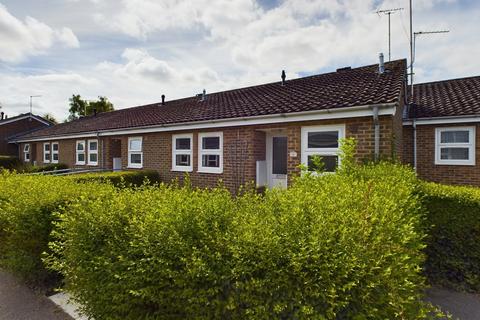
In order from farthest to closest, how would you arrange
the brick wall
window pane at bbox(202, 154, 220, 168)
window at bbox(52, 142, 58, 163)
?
window at bbox(52, 142, 58, 163)
window pane at bbox(202, 154, 220, 168)
the brick wall

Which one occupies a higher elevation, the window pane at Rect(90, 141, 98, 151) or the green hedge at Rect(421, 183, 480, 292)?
the window pane at Rect(90, 141, 98, 151)

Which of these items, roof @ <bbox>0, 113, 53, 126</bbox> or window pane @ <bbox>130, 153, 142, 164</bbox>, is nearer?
window pane @ <bbox>130, 153, 142, 164</bbox>

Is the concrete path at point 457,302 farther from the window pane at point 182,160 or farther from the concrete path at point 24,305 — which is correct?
the window pane at point 182,160

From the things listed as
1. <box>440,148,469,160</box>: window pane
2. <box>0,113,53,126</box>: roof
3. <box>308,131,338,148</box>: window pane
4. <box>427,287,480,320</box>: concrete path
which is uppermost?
<box>0,113,53,126</box>: roof

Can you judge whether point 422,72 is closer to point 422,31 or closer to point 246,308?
point 422,31

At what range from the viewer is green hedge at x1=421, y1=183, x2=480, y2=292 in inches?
171

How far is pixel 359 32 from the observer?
33.3ft

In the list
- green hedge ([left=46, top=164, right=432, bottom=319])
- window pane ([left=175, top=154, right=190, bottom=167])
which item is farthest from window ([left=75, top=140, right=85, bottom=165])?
green hedge ([left=46, top=164, right=432, bottom=319])

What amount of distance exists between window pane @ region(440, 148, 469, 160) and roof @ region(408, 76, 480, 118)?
1159 millimetres

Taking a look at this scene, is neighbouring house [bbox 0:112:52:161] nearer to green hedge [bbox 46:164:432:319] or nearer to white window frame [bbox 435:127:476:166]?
green hedge [bbox 46:164:432:319]

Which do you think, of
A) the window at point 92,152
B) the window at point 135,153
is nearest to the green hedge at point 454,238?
the window at point 135,153

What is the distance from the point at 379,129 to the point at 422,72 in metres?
9.82

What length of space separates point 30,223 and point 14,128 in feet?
100

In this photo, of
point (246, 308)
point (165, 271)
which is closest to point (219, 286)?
point (246, 308)
